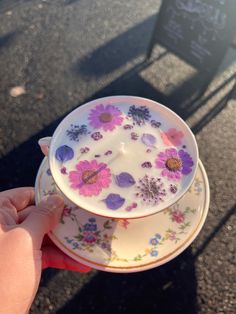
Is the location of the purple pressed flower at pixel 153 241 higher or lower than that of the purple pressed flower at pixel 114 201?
lower

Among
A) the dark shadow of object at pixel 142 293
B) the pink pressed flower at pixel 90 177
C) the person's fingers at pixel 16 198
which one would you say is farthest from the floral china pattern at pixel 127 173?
the dark shadow of object at pixel 142 293

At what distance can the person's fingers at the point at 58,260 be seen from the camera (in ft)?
6.25

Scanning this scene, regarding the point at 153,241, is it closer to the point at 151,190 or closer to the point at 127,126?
the point at 151,190

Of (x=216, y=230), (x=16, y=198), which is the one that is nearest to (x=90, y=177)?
(x=16, y=198)

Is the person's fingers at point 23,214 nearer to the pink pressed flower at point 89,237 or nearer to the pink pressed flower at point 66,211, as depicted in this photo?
the pink pressed flower at point 66,211

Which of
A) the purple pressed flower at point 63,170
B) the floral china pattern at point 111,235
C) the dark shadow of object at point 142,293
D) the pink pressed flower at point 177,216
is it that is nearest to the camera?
the purple pressed flower at point 63,170

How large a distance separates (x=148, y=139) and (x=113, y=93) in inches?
61.3

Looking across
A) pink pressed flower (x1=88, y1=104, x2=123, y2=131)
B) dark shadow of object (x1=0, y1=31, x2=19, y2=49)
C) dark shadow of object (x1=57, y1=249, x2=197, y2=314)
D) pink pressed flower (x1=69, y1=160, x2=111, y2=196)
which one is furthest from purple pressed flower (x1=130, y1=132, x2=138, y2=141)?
dark shadow of object (x1=0, y1=31, x2=19, y2=49)

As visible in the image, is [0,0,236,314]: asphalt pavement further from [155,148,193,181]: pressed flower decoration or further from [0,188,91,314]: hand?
[155,148,193,181]: pressed flower decoration

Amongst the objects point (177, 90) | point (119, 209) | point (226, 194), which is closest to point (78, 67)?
point (177, 90)

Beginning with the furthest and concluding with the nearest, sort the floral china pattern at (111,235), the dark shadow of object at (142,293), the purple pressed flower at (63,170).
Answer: the dark shadow of object at (142,293) < the floral china pattern at (111,235) < the purple pressed flower at (63,170)

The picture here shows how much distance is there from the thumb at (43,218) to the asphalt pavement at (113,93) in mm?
830

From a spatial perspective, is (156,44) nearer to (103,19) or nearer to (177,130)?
(103,19)

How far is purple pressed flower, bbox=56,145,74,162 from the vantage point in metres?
1.67
